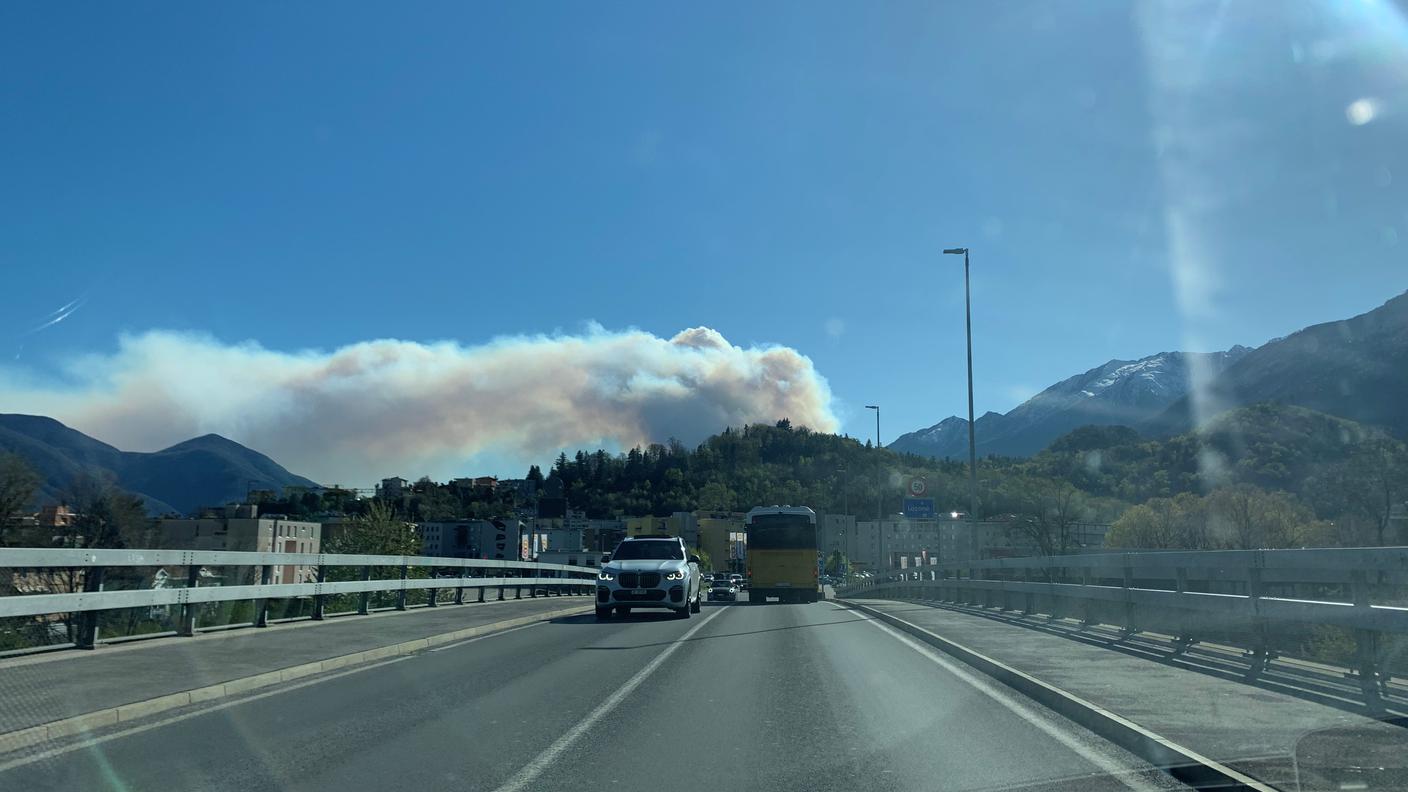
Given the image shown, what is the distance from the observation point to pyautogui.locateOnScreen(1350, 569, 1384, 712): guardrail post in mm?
8070

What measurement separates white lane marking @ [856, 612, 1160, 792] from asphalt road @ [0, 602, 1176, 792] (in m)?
0.03

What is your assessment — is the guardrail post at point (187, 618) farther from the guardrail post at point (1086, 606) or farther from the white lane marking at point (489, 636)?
the guardrail post at point (1086, 606)

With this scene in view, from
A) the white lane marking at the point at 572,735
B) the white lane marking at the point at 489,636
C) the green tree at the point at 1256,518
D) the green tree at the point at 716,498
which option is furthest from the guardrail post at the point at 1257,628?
the green tree at the point at 716,498

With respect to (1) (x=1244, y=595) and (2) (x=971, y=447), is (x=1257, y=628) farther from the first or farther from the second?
(2) (x=971, y=447)

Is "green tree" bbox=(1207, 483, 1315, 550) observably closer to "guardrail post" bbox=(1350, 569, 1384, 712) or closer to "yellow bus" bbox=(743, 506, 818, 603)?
"yellow bus" bbox=(743, 506, 818, 603)

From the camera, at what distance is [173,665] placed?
1045 cm

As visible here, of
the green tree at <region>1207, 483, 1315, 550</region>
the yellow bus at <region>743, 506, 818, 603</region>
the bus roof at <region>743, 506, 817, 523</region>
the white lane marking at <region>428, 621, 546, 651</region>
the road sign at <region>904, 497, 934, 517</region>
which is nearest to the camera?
the white lane marking at <region>428, 621, 546, 651</region>

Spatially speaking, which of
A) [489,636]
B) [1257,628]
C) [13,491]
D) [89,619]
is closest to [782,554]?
[489,636]

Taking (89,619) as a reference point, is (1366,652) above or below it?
above

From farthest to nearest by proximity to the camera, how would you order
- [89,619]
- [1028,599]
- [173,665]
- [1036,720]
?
[1028,599], [89,619], [173,665], [1036,720]

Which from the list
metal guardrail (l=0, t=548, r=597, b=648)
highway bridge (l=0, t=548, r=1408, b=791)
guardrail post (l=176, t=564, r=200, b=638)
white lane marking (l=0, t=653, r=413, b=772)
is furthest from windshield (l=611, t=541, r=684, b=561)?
white lane marking (l=0, t=653, r=413, b=772)

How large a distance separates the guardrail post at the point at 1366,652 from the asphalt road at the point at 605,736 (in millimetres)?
2590

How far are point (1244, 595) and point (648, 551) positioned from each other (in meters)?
15.1

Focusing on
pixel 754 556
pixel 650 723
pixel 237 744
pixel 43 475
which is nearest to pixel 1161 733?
pixel 650 723
